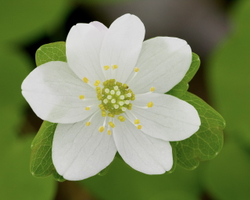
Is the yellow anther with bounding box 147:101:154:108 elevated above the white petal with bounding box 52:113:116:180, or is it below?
above

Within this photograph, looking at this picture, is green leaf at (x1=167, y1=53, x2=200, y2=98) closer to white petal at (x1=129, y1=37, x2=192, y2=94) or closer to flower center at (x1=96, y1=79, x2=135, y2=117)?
white petal at (x1=129, y1=37, x2=192, y2=94)

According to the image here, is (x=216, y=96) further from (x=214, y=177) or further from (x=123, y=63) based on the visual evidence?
(x=123, y=63)

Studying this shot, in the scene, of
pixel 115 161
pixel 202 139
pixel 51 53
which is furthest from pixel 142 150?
pixel 115 161

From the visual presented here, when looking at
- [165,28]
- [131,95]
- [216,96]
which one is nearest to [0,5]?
[165,28]

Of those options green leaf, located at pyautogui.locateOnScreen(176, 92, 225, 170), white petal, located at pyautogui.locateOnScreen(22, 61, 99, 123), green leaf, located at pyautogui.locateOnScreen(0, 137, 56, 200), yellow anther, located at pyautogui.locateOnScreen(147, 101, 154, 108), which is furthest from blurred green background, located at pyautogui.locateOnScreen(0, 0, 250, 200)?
yellow anther, located at pyautogui.locateOnScreen(147, 101, 154, 108)

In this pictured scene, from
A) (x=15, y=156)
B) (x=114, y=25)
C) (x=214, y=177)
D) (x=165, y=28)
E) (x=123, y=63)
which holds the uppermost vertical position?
(x=114, y=25)

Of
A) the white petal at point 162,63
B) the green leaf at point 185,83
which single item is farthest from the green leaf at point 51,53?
the green leaf at point 185,83

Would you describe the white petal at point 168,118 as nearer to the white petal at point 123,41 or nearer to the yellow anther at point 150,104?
the yellow anther at point 150,104
